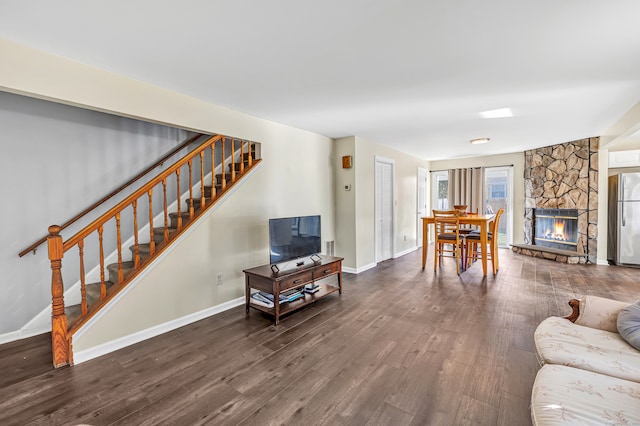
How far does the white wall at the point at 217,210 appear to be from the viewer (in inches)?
84.6

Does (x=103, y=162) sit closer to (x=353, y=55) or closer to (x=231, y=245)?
(x=231, y=245)

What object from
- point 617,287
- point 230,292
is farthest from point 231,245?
point 617,287

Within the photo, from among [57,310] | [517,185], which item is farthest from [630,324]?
[517,185]

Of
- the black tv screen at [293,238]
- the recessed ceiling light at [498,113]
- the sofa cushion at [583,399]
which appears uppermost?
the recessed ceiling light at [498,113]

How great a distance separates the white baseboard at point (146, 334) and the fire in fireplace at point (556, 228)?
6396 mm

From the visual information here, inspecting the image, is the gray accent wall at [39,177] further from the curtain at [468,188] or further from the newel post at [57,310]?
the curtain at [468,188]

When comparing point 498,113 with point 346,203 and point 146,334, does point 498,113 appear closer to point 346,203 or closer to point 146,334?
point 346,203

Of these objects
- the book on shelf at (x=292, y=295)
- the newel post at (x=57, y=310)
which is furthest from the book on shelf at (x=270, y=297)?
the newel post at (x=57, y=310)

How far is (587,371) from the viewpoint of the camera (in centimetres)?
148

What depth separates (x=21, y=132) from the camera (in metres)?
2.80

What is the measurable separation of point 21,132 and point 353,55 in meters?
3.22

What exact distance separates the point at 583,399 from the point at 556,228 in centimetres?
615

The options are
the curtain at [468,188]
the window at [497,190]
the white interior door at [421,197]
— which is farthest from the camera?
the white interior door at [421,197]

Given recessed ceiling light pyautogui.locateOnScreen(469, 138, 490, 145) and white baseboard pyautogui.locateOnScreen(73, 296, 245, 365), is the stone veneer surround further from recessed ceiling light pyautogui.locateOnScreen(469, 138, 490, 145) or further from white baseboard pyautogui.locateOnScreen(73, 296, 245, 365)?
white baseboard pyautogui.locateOnScreen(73, 296, 245, 365)
